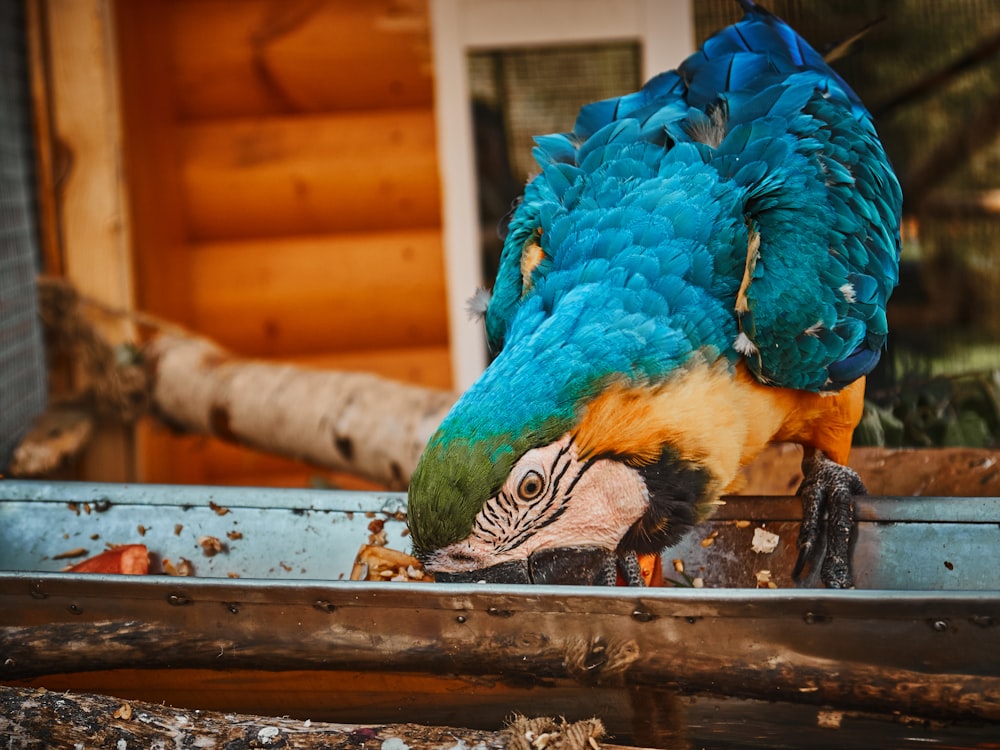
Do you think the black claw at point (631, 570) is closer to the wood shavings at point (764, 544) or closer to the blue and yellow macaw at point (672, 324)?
the blue and yellow macaw at point (672, 324)

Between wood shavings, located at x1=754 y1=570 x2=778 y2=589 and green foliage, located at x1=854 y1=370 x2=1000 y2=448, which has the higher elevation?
green foliage, located at x1=854 y1=370 x2=1000 y2=448

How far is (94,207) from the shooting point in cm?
345

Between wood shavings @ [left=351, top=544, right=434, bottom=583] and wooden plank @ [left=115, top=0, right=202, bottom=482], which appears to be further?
wooden plank @ [left=115, top=0, right=202, bottom=482]

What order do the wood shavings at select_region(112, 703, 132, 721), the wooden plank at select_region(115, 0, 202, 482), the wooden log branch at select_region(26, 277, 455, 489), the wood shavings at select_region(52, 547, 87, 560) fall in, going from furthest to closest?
the wooden plank at select_region(115, 0, 202, 482) → the wooden log branch at select_region(26, 277, 455, 489) → the wood shavings at select_region(52, 547, 87, 560) → the wood shavings at select_region(112, 703, 132, 721)

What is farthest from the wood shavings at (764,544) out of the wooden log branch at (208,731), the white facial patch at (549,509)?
the wooden log branch at (208,731)

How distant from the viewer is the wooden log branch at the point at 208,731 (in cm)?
120

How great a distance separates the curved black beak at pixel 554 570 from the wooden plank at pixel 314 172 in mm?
2601

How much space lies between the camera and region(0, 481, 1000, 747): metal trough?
1.13 metres

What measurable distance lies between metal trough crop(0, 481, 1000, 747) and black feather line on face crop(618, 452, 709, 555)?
307 mm

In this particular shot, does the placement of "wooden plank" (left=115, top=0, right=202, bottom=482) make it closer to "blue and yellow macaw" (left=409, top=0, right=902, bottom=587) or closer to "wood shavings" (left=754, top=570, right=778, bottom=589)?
"blue and yellow macaw" (left=409, top=0, right=902, bottom=587)

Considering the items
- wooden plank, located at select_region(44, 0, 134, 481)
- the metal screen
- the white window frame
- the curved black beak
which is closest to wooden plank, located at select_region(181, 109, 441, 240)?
the white window frame

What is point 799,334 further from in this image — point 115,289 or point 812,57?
point 115,289

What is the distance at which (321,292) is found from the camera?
12.8ft

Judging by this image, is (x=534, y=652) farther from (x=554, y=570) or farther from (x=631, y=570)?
(x=631, y=570)
